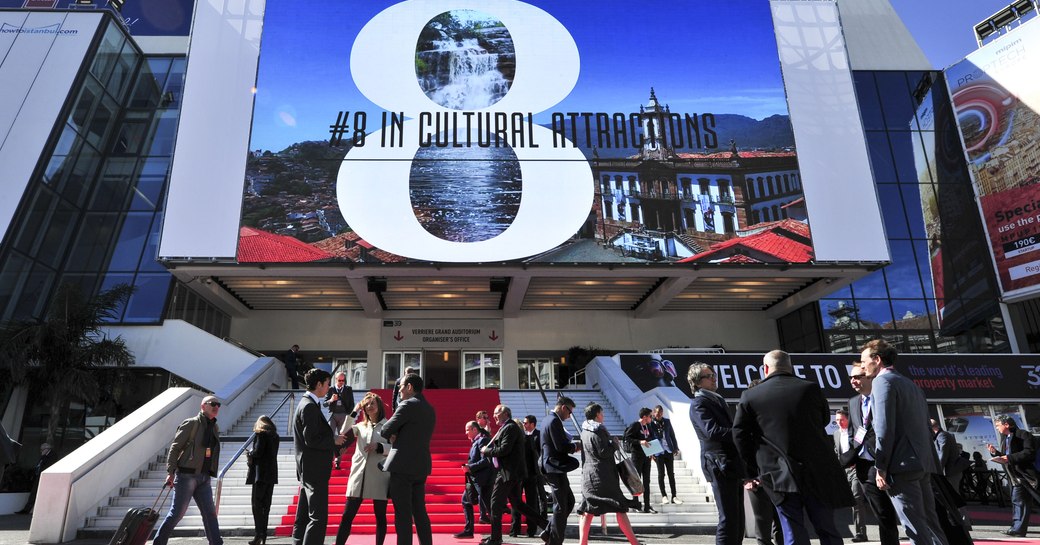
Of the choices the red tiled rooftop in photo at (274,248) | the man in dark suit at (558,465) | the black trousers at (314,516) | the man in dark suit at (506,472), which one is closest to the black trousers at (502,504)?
the man in dark suit at (506,472)

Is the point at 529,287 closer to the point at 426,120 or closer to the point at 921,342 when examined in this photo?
the point at 426,120

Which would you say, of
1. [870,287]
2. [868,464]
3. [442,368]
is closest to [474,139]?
[442,368]

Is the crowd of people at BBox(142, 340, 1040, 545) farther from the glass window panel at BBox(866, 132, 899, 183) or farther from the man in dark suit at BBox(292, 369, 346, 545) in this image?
the glass window panel at BBox(866, 132, 899, 183)

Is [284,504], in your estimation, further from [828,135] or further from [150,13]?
[150,13]

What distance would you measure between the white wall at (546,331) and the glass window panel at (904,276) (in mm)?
4276

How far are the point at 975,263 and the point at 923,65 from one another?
8.65 m

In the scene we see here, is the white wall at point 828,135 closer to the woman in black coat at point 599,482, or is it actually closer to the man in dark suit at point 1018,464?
the man in dark suit at point 1018,464

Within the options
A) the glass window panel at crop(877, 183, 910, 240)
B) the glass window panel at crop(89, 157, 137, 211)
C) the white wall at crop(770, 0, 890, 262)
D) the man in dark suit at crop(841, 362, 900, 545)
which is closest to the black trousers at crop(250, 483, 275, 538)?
the man in dark suit at crop(841, 362, 900, 545)

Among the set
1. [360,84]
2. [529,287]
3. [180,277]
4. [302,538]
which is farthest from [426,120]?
[302,538]

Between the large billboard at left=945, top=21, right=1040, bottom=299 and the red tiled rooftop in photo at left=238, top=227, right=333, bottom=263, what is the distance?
22.6m

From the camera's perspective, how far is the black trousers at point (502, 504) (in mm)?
6203

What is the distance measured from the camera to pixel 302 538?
5.00 m

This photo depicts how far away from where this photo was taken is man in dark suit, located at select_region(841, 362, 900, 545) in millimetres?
4199

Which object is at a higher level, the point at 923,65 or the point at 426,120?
the point at 923,65
